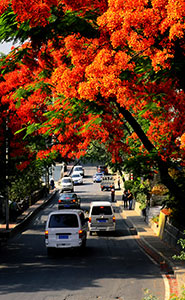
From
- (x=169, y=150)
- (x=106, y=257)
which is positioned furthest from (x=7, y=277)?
(x=169, y=150)

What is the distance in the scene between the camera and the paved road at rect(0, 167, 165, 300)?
47.4ft

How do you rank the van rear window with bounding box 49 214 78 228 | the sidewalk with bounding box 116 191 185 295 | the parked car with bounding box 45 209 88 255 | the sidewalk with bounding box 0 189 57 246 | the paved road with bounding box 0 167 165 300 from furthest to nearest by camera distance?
the sidewalk with bounding box 0 189 57 246 → the van rear window with bounding box 49 214 78 228 → the parked car with bounding box 45 209 88 255 → the sidewalk with bounding box 116 191 185 295 → the paved road with bounding box 0 167 165 300

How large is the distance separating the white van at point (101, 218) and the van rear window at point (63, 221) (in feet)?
24.1

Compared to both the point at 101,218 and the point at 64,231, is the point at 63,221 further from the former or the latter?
the point at 101,218

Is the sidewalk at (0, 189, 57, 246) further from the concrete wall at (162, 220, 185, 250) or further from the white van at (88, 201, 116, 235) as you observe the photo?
the concrete wall at (162, 220, 185, 250)

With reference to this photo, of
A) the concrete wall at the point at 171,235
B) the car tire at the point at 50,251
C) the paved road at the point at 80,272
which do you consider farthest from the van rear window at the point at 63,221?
the concrete wall at the point at 171,235

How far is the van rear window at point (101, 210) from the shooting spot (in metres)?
29.2

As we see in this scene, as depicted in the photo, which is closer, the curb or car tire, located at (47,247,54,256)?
the curb

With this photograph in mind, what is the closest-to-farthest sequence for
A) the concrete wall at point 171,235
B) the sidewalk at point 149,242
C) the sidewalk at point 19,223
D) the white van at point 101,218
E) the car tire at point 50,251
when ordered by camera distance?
the sidewalk at point 149,242
the car tire at point 50,251
the concrete wall at point 171,235
the sidewalk at point 19,223
the white van at point 101,218

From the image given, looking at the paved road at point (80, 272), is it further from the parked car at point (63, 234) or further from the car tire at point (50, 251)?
the parked car at point (63, 234)

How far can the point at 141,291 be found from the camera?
14773mm

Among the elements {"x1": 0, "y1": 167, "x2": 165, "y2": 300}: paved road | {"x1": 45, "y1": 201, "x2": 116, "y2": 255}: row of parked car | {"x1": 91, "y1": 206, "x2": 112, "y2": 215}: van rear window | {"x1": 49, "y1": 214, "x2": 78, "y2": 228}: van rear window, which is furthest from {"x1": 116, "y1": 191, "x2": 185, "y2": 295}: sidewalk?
{"x1": 49, "y1": 214, "x2": 78, "y2": 228}: van rear window

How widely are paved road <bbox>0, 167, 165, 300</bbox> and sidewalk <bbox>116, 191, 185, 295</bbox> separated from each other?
1.20 ft

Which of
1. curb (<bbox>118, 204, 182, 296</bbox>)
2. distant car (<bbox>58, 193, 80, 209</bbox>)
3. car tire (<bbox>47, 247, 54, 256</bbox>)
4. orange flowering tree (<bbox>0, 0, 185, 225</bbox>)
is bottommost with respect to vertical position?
curb (<bbox>118, 204, 182, 296</bbox>)
